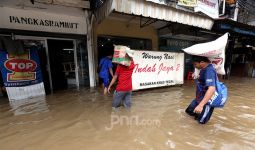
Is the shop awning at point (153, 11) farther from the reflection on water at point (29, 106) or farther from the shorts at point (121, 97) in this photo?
the reflection on water at point (29, 106)

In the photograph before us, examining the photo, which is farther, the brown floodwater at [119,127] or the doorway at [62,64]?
the doorway at [62,64]

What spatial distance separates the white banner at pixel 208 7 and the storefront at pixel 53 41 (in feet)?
16.7

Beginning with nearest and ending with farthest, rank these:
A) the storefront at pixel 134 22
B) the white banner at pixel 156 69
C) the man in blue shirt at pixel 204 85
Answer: the man in blue shirt at pixel 204 85
the storefront at pixel 134 22
the white banner at pixel 156 69

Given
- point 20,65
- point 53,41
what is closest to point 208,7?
point 53,41

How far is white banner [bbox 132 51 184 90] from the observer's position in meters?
6.39

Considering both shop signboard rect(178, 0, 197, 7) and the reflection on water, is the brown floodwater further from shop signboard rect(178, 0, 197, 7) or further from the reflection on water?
shop signboard rect(178, 0, 197, 7)

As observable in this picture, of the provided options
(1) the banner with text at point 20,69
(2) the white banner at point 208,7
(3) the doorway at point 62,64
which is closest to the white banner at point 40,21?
(3) the doorway at point 62,64

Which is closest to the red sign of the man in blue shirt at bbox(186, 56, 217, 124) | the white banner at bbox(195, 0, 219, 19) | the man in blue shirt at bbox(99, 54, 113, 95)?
the man in blue shirt at bbox(99, 54, 113, 95)

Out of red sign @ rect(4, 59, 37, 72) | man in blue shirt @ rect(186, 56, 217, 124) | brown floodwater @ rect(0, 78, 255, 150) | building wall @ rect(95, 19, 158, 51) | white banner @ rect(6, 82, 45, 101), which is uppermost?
building wall @ rect(95, 19, 158, 51)

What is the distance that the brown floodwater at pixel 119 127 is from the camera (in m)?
2.80

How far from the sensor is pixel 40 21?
655 cm

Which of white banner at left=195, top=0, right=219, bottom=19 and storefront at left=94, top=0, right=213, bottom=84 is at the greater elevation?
white banner at left=195, top=0, right=219, bottom=19

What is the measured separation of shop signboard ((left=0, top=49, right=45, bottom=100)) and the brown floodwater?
0.55m

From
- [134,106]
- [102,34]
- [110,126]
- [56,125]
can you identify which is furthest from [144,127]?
[102,34]
